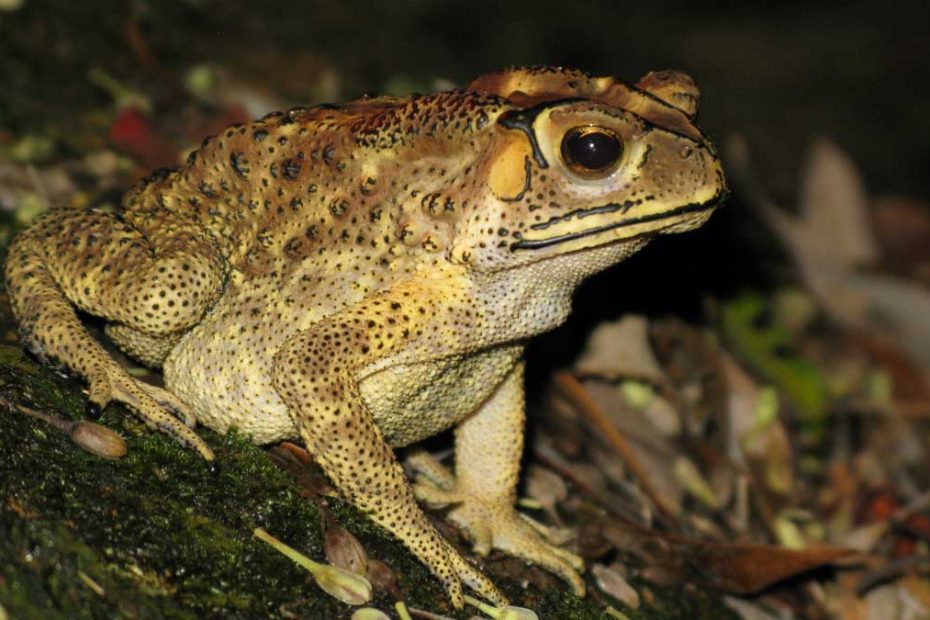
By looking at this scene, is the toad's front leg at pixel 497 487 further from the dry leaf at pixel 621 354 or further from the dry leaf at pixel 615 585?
the dry leaf at pixel 621 354

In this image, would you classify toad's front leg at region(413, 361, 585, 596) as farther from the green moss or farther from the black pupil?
the black pupil

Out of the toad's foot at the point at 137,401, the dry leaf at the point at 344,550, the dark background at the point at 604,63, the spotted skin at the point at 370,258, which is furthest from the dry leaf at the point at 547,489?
the toad's foot at the point at 137,401

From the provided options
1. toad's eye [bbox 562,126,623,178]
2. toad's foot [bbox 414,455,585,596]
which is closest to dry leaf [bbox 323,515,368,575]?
toad's foot [bbox 414,455,585,596]

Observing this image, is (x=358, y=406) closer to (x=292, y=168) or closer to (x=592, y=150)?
(x=292, y=168)

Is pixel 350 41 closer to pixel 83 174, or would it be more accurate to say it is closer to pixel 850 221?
pixel 83 174

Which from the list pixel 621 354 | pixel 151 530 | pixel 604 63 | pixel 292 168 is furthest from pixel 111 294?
pixel 604 63

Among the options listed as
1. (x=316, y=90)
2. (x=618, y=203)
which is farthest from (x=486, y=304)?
(x=316, y=90)
